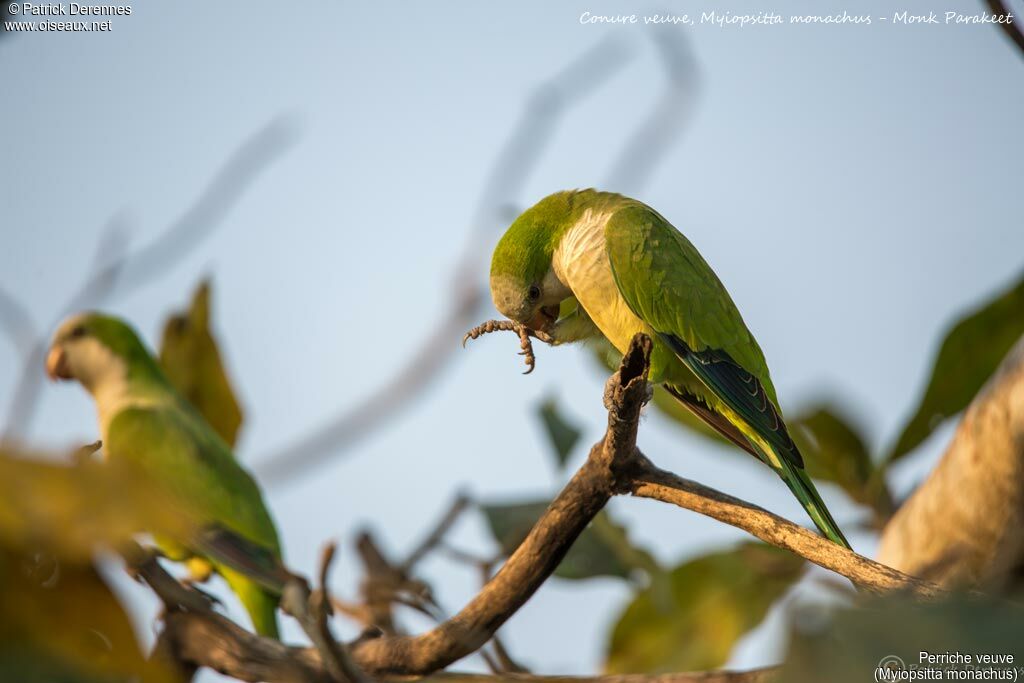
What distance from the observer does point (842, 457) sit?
468cm

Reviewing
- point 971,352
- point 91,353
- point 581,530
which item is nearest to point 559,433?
point 581,530

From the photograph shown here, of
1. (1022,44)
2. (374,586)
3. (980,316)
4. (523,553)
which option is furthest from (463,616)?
(980,316)

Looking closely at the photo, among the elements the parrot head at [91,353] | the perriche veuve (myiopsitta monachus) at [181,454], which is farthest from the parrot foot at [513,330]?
the parrot head at [91,353]

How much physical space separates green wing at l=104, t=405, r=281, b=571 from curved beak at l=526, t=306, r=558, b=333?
58.0 inches

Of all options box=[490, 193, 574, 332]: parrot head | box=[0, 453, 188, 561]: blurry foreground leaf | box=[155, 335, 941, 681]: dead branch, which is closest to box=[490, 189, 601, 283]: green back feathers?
box=[490, 193, 574, 332]: parrot head

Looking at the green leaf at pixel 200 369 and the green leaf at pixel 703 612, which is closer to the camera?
the green leaf at pixel 200 369

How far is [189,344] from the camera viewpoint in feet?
14.2

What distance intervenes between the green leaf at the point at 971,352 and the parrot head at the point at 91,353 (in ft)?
12.2

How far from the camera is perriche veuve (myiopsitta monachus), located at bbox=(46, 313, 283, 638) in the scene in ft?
12.9

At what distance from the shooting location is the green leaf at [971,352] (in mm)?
4281

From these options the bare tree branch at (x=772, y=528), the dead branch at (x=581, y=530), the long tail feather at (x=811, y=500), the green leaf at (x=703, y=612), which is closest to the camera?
the bare tree branch at (x=772, y=528)

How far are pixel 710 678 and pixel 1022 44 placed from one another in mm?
1748

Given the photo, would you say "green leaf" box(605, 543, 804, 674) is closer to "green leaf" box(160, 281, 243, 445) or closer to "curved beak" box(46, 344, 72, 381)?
"green leaf" box(160, 281, 243, 445)

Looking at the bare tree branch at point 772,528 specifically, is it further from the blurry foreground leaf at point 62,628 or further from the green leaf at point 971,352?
the green leaf at point 971,352
